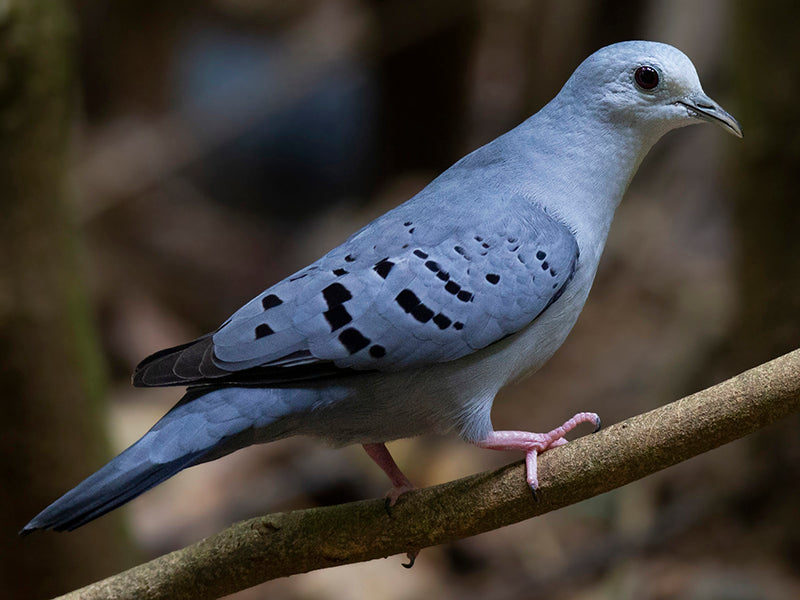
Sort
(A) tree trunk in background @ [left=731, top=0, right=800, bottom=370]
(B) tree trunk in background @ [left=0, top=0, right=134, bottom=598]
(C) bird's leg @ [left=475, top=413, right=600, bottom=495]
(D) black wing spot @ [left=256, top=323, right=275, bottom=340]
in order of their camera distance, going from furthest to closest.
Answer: (A) tree trunk in background @ [left=731, top=0, right=800, bottom=370]
(B) tree trunk in background @ [left=0, top=0, right=134, bottom=598]
(C) bird's leg @ [left=475, top=413, right=600, bottom=495]
(D) black wing spot @ [left=256, top=323, right=275, bottom=340]

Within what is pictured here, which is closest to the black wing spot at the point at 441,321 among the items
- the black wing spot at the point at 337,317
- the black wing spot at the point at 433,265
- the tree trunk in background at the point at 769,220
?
the black wing spot at the point at 433,265

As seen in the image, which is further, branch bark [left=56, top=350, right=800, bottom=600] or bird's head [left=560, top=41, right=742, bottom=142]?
bird's head [left=560, top=41, right=742, bottom=142]

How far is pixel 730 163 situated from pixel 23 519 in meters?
3.92

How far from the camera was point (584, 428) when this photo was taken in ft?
20.9

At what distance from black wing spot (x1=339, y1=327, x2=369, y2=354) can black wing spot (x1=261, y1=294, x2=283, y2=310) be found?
0.71 feet

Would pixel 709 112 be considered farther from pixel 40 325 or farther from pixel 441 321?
pixel 40 325

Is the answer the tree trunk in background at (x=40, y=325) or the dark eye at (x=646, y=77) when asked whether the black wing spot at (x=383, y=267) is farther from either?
the tree trunk in background at (x=40, y=325)

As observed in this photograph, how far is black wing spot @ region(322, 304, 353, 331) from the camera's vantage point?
2.46 metres

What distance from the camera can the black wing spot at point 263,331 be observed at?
2453 mm

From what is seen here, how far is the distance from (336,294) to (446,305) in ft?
0.97

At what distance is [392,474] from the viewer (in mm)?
2836

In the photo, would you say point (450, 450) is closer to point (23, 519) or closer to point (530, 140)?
point (23, 519)

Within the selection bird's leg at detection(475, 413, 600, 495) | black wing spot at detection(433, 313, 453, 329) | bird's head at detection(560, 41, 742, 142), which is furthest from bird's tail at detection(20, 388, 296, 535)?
bird's head at detection(560, 41, 742, 142)

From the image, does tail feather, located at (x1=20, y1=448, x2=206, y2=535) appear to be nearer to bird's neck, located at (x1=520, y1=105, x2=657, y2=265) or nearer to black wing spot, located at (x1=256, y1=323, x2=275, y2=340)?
black wing spot, located at (x1=256, y1=323, x2=275, y2=340)
